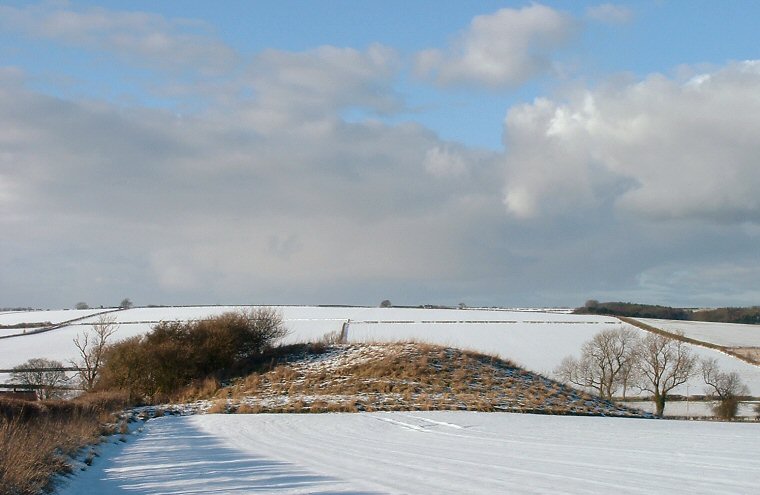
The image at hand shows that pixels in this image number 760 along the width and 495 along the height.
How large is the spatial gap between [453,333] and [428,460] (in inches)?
2407

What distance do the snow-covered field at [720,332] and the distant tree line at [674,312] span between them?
1511 centimetres

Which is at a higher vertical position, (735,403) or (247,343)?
(247,343)

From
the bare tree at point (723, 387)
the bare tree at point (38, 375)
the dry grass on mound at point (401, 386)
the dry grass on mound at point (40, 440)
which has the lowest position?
the bare tree at point (723, 387)

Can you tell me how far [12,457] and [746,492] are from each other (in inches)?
417

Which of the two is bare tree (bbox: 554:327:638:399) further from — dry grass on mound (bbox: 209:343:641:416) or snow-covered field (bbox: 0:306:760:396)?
dry grass on mound (bbox: 209:343:641:416)

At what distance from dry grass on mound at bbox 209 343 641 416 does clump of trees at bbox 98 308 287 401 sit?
5.07 m

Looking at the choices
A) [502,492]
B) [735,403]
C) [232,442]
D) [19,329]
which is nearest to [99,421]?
[232,442]

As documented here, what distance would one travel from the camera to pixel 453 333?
7381 centimetres

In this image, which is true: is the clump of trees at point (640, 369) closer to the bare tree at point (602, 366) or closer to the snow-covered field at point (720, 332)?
the bare tree at point (602, 366)

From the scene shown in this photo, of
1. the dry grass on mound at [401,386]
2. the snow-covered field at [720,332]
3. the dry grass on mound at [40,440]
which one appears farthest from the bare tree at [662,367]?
the dry grass on mound at [40,440]

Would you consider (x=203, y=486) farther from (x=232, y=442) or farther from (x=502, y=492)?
(x=232, y=442)

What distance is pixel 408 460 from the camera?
1331 cm

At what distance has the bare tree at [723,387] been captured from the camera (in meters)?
43.7

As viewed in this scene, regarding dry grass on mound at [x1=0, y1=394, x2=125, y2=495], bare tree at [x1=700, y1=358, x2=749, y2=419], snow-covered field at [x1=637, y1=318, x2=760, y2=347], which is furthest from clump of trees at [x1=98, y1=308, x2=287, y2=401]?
snow-covered field at [x1=637, y1=318, x2=760, y2=347]
